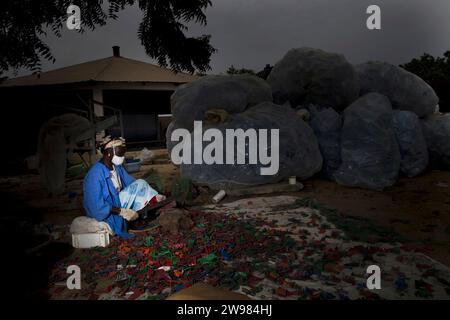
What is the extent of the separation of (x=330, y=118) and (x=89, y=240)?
19.4 ft

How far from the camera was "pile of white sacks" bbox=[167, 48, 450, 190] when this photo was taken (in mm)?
7285

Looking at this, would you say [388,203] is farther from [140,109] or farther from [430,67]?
[430,67]

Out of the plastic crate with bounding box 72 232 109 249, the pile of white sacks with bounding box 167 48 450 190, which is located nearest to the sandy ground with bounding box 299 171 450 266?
the pile of white sacks with bounding box 167 48 450 190

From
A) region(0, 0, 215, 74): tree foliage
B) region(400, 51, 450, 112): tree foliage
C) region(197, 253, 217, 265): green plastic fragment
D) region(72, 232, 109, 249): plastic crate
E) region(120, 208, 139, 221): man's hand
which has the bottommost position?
region(197, 253, 217, 265): green plastic fragment

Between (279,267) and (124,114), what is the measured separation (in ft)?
52.0

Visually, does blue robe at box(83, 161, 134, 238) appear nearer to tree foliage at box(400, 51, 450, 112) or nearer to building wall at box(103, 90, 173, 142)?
building wall at box(103, 90, 173, 142)

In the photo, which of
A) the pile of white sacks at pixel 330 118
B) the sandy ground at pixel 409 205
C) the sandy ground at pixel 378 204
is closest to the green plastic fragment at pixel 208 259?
the sandy ground at pixel 378 204

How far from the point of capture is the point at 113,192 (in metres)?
4.53

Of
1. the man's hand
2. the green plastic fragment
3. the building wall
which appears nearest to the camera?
the green plastic fragment

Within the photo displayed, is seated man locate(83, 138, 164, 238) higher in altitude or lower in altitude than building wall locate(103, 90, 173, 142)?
lower

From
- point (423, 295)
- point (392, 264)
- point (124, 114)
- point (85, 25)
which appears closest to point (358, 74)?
point (392, 264)

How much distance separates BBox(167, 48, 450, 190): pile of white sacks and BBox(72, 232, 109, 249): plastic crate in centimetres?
301

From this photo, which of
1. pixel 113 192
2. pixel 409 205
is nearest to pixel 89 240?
pixel 113 192

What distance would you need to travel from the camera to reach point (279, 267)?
11.8ft
